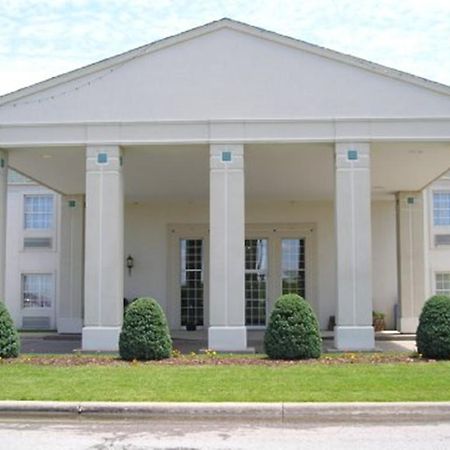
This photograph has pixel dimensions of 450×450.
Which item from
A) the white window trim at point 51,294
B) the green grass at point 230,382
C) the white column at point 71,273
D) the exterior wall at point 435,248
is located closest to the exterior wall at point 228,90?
the green grass at point 230,382

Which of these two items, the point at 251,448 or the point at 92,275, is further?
the point at 92,275

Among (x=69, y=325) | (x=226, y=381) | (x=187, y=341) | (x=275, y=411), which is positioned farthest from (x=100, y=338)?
(x=275, y=411)

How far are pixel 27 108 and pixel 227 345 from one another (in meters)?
6.82

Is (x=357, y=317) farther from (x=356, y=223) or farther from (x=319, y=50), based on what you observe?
(x=319, y=50)

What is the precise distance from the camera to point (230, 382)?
10.9 metres

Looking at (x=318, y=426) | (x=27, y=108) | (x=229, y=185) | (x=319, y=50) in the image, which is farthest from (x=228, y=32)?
(x=318, y=426)

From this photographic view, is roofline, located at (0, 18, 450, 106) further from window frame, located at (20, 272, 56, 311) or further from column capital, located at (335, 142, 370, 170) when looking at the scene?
window frame, located at (20, 272, 56, 311)

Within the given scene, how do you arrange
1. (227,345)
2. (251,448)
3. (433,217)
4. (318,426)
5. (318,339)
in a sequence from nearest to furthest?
1. (251,448)
2. (318,426)
3. (318,339)
4. (227,345)
5. (433,217)

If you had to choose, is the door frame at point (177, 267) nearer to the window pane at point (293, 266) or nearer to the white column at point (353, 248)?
the window pane at point (293, 266)

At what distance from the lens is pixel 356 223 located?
15969 millimetres

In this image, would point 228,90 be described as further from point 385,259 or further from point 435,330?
point 385,259

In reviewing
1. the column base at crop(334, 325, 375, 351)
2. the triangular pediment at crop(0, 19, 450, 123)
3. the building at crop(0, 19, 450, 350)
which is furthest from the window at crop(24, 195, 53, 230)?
the column base at crop(334, 325, 375, 351)

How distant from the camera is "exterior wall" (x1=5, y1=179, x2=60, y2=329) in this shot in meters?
25.4

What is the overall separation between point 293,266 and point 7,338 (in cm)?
1229
